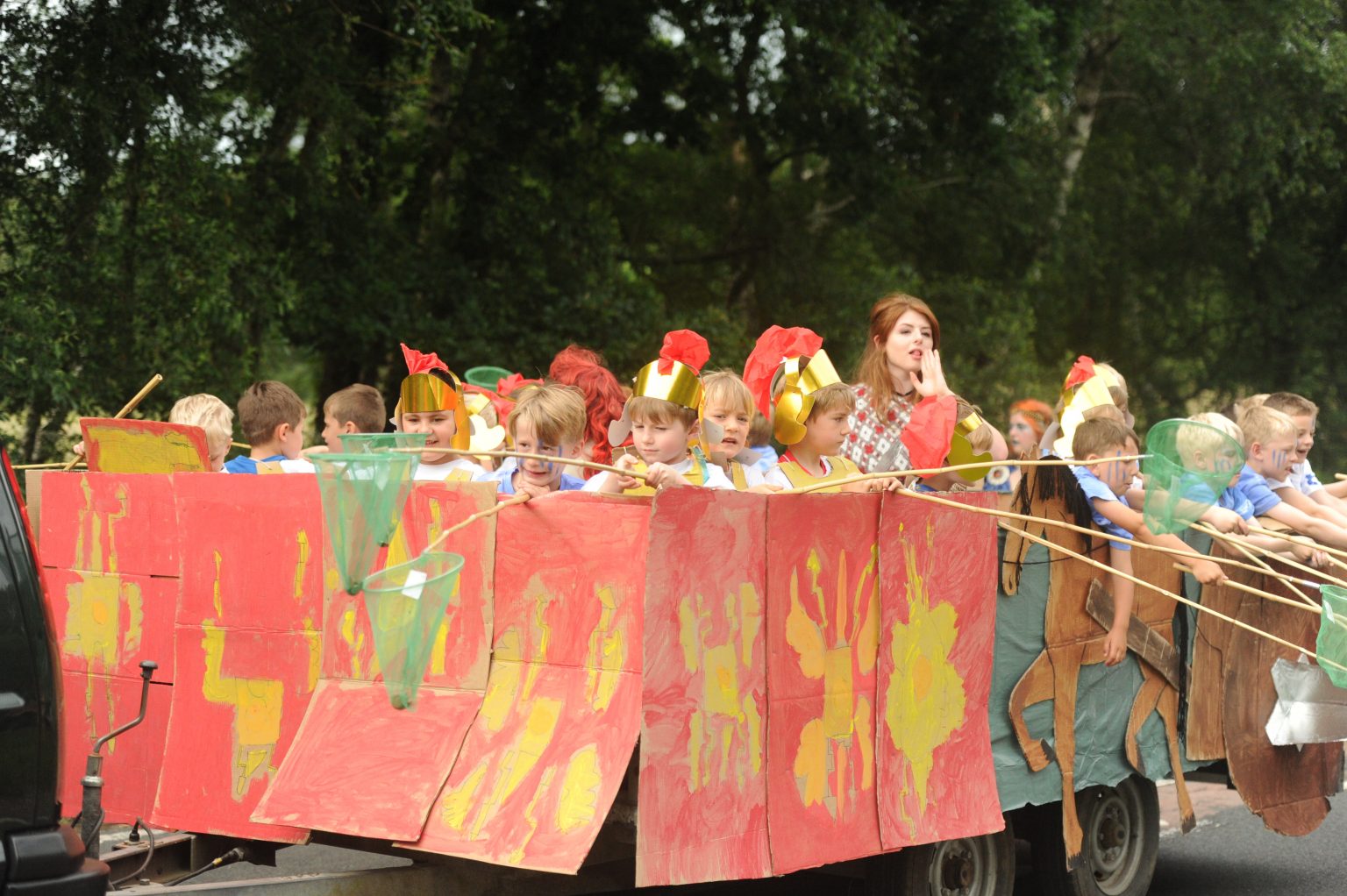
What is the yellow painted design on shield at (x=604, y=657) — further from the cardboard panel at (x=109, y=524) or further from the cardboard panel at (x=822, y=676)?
the cardboard panel at (x=109, y=524)

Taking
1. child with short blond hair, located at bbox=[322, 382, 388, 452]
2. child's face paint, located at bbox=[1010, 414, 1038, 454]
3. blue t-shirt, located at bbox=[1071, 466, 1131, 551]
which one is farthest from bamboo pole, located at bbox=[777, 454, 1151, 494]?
child's face paint, located at bbox=[1010, 414, 1038, 454]

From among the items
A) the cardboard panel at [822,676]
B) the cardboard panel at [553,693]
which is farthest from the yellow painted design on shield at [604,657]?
the cardboard panel at [822,676]

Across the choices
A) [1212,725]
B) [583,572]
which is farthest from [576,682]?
[1212,725]

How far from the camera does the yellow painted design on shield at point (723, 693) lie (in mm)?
3678

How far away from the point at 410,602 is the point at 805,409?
214 cm

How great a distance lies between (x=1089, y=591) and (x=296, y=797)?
2.65 metres

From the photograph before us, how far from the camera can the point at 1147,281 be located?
2681 cm

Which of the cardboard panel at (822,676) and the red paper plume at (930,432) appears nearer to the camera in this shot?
the cardboard panel at (822,676)

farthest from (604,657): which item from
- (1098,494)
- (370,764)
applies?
(1098,494)

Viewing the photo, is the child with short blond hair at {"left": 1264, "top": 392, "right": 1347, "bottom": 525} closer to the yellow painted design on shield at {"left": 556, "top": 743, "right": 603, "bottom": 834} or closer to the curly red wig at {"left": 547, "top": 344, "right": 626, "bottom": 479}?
the curly red wig at {"left": 547, "top": 344, "right": 626, "bottom": 479}

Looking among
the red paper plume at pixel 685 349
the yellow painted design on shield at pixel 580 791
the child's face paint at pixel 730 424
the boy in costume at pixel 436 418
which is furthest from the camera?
the boy in costume at pixel 436 418

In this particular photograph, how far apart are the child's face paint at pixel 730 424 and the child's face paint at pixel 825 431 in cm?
26

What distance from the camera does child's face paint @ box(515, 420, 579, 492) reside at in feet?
16.4

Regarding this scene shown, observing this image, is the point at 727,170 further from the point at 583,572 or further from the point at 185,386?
the point at 583,572
